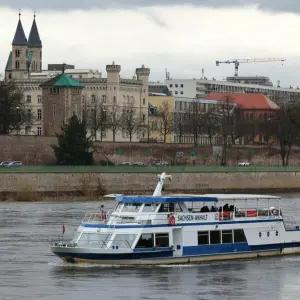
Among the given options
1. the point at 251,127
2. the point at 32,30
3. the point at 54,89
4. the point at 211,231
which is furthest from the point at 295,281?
the point at 32,30

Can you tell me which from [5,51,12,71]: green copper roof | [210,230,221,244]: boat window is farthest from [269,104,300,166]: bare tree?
[210,230,221,244]: boat window

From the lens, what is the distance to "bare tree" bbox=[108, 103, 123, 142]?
510 feet

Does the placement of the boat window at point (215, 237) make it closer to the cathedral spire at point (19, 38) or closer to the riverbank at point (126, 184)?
the riverbank at point (126, 184)

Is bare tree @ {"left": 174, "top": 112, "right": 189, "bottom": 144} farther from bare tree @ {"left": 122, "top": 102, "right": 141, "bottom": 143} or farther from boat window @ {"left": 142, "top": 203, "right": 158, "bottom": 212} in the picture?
boat window @ {"left": 142, "top": 203, "right": 158, "bottom": 212}

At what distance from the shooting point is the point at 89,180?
105 m

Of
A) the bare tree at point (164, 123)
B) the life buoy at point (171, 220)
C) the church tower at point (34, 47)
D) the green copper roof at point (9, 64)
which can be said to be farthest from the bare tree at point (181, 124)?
the life buoy at point (171, 220)

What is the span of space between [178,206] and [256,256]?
14.7 feet

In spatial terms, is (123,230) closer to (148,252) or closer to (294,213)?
(148,252)

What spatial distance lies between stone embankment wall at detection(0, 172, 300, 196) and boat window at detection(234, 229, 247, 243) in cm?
4592

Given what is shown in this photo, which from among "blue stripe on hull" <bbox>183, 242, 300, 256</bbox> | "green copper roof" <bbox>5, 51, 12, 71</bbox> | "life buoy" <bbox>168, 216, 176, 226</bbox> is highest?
"green copper roof" <bbox>5, 51, 12, 71</bbox>

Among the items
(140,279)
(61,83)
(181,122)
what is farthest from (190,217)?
(181,122)

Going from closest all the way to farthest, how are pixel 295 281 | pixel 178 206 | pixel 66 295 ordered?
pixel 66 295
pixel 295 281
pixel 178 206

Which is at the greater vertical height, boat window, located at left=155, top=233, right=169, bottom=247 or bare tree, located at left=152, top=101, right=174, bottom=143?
bare tree, located at left=152, top=101, right=174, bottom=143

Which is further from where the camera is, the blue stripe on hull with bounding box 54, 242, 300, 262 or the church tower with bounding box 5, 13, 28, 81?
the church tower with bounding box 5, 13, 28, 81
